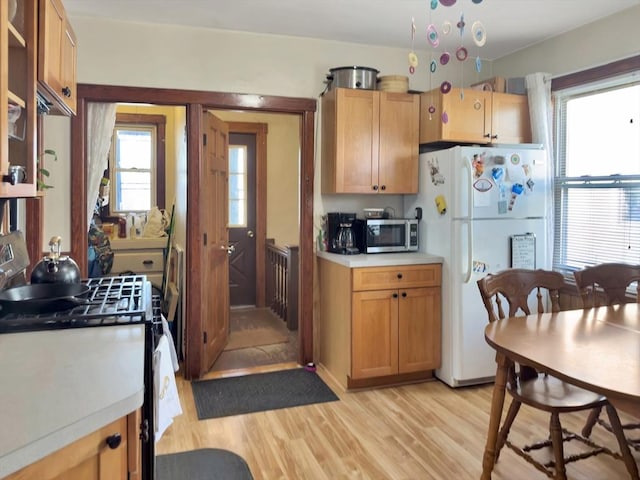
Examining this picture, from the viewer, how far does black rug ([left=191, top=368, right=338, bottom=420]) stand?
3.17 meters

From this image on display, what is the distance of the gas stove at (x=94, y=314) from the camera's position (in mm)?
1619

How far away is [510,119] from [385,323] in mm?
1804

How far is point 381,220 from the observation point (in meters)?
3.68

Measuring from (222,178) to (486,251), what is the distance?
213cm

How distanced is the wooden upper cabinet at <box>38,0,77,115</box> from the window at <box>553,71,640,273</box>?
3.19m

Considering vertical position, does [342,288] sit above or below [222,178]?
below

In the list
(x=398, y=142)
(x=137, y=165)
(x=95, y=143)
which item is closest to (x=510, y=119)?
(x=398, y=142)

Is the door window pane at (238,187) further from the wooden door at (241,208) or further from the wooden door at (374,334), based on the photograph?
the wooden door at (374,334)

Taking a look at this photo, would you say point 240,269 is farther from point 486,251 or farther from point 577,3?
point 577,3

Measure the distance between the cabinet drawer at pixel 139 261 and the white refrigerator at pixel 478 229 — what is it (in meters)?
2.82

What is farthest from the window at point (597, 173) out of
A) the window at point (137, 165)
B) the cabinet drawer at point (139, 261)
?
the window at point (137, 165)

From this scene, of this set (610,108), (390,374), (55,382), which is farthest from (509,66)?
(55,382)

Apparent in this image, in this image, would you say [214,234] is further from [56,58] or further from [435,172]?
[56,58]

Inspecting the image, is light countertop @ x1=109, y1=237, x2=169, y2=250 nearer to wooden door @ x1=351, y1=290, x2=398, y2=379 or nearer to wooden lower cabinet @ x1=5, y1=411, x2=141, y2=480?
wooden door @ x1=351, y1=290, x2=398, y2=379
